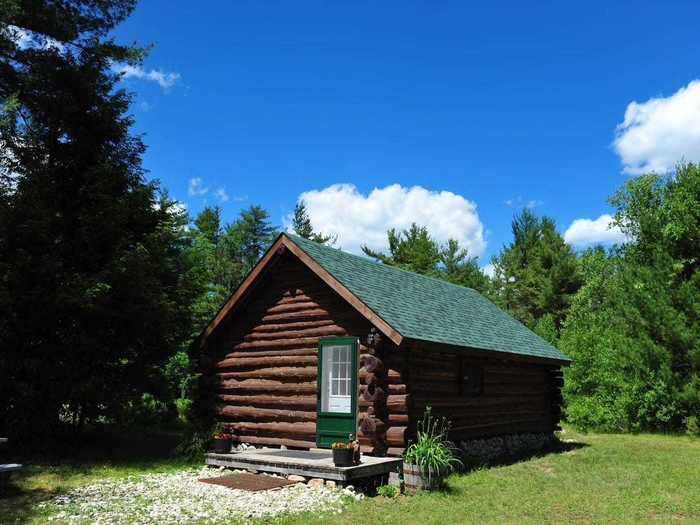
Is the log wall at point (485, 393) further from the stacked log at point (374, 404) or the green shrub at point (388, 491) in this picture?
the green shrub at point (388, 491)

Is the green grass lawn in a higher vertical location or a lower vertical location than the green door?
lower

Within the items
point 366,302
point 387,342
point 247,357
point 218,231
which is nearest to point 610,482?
point 387,342

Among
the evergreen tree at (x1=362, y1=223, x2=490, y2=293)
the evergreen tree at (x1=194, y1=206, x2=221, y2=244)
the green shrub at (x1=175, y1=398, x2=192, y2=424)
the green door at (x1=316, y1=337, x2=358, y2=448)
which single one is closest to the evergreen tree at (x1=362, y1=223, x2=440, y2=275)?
the evergreen tree at (x1=362, y1=223, x2=490, y2=293)

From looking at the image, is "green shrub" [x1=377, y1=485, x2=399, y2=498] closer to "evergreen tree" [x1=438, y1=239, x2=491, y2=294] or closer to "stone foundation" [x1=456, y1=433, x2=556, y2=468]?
"stone foundation" [x1=456, y1=433, x2=556, y2=468]

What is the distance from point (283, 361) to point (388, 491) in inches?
196

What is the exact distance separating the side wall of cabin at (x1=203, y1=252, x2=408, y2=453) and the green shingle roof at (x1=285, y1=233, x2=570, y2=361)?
0.63m

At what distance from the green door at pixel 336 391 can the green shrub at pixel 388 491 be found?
215 cm

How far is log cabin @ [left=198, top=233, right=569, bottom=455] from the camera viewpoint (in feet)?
41.8

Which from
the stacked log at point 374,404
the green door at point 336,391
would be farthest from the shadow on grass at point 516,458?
the green door at point 336,391

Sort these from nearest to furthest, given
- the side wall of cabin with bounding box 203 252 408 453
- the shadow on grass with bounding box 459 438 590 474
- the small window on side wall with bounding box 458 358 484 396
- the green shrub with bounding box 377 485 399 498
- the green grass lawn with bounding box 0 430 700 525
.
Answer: the green grass lawn with bounding box 0 430 700 525 → the green shrub with bounding box 377 485 399 498 → the side wall of cabin with bounding box 203 252 408 453 → the shadow on grass with bounding box 459 438 590 474 → the small window on side wall with bounding box 458 358 484 396

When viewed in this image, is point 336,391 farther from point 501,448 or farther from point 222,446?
point 501,448

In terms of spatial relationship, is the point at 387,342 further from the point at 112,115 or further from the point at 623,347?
the point at 623,347

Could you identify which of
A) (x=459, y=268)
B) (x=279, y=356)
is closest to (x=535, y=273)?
(x=459, y=268)

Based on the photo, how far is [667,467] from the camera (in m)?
14.5
